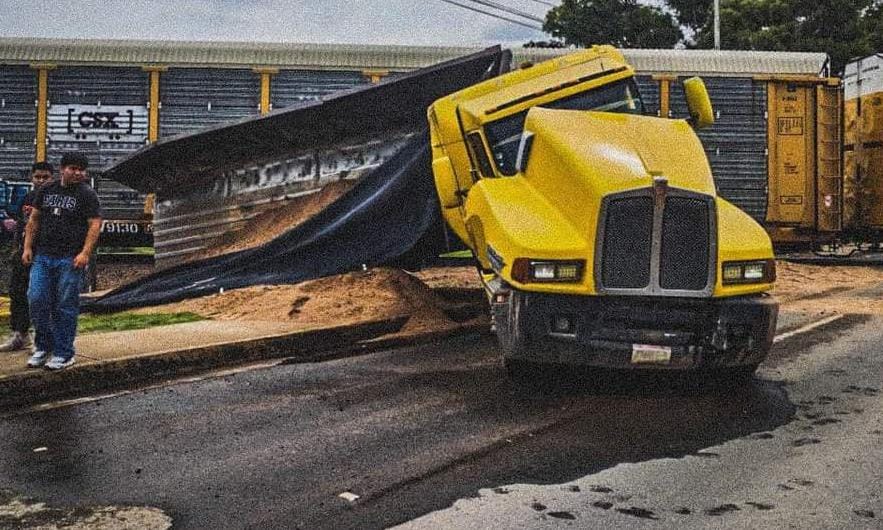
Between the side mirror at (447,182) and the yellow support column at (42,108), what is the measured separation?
10430mm

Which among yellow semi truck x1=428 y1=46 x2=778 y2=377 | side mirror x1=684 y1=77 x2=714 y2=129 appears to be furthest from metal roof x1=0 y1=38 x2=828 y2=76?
yellow semi truck x1=428 y1=46 x2=778 y2=377

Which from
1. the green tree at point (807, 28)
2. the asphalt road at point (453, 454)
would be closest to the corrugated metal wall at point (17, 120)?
the asphalt road at point (453, 454)

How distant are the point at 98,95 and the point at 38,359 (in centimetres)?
1075

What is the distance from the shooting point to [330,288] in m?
10.4

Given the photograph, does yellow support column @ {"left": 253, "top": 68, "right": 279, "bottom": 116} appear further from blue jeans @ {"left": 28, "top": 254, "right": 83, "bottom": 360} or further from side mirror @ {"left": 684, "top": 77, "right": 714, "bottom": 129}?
side mirror @ {"left": 684, "top": 77, "right": 714, "bottom": 129}

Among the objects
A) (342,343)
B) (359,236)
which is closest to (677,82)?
(359,236)

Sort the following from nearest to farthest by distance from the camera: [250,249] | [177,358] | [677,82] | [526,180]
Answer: [526,180] → [177,358] → [250,249] → [677,82]

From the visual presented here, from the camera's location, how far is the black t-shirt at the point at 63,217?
645cm

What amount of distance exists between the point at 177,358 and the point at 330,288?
10.7 feet

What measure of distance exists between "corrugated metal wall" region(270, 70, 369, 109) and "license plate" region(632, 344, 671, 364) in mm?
11355

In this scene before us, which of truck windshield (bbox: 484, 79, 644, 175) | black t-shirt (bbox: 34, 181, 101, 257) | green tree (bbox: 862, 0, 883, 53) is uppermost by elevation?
green tree (bbox: 862, 0, 883, 53)

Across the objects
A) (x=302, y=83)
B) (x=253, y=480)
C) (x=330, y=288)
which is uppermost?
(x=302, y=83)

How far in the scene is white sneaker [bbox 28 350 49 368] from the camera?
6.53m

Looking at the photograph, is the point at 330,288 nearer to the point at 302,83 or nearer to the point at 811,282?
the point at 302,83
